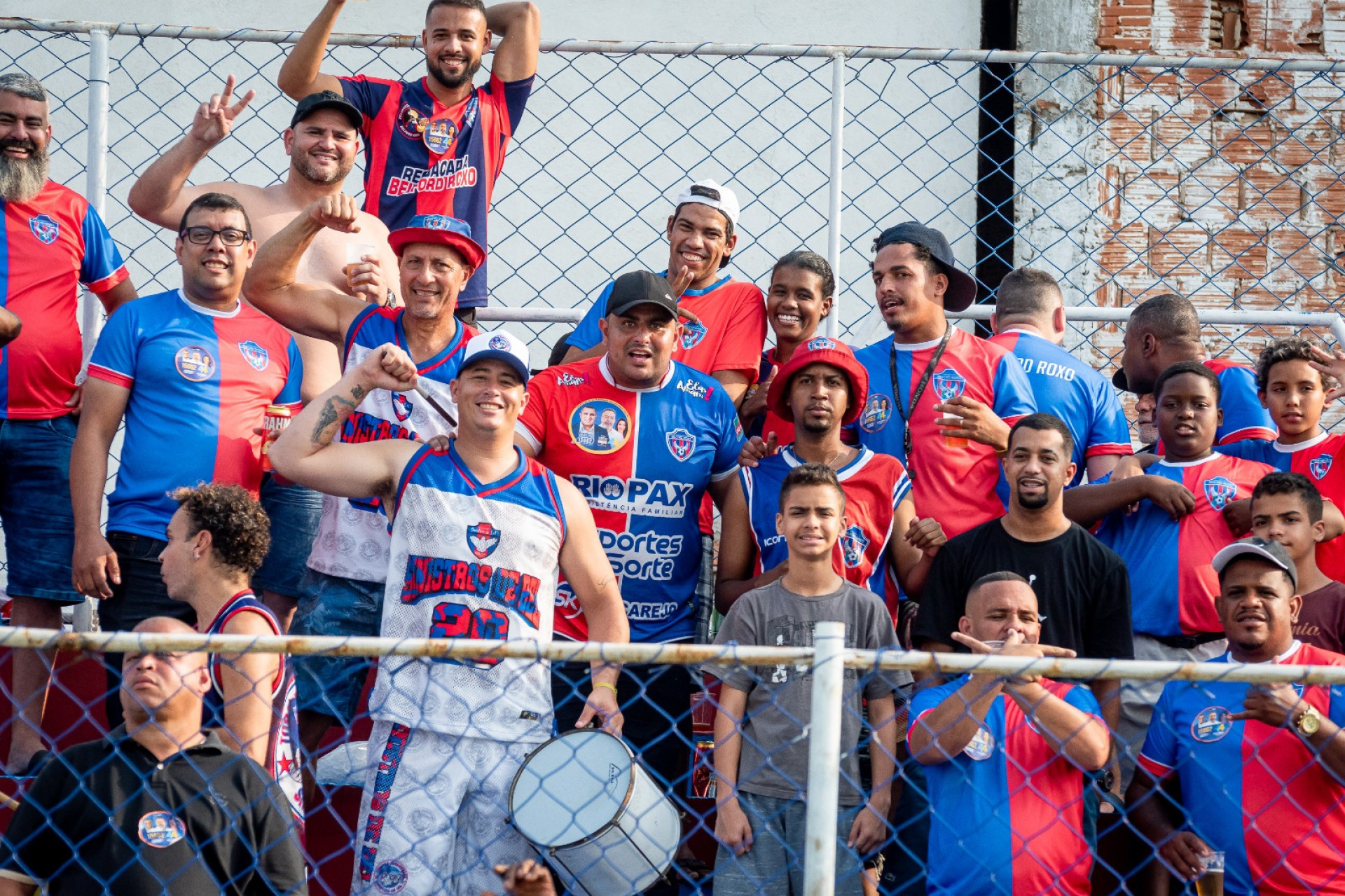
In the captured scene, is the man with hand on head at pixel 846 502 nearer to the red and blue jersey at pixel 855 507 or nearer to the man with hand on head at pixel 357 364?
the red and blue jersey at pixel 855 507

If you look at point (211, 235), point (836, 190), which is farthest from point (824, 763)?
point (836, 190)

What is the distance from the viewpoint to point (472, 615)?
12.9ft

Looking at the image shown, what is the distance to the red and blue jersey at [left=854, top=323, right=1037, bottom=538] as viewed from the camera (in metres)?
4.76

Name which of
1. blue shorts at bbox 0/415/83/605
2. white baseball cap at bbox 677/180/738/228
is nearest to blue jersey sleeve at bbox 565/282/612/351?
white baseball cap at bbox 677/180/738/228

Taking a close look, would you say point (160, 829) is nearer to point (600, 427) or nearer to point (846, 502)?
point (600, 427)

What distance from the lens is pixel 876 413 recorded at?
4.93 meters

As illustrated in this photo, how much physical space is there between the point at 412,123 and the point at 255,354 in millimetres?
1143

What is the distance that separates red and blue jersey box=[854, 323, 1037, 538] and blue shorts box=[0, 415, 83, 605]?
2531 mm

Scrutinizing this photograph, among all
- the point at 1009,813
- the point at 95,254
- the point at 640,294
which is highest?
the point at 95,254

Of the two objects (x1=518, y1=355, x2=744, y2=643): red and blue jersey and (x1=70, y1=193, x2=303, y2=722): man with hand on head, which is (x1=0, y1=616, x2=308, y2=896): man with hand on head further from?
(x1=518, y1=355, x2=744, y2=643): red and blue jersey

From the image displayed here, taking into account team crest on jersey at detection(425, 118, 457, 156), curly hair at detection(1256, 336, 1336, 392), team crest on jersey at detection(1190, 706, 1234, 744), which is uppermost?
team crest on jersey at detection(425, 118, 457, 156)

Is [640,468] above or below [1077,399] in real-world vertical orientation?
below

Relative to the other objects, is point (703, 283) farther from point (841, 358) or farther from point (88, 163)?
point (88, 163)

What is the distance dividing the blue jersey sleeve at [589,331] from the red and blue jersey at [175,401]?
1.09m
